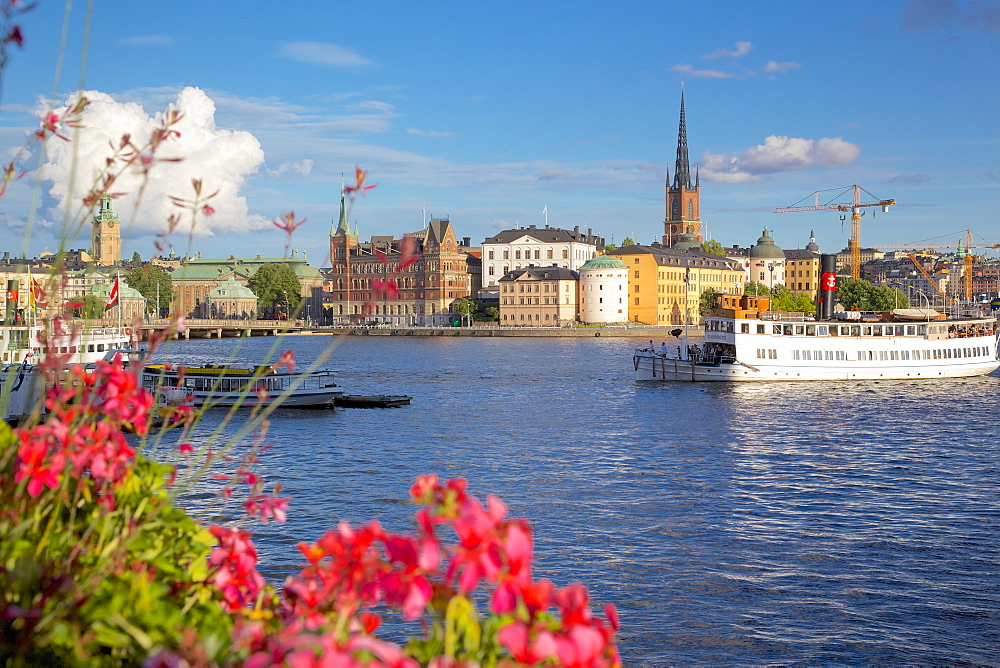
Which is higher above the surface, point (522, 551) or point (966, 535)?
point (522, 551)

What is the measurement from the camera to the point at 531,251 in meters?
164

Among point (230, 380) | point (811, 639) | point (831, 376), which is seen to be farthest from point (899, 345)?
point (811, 639)

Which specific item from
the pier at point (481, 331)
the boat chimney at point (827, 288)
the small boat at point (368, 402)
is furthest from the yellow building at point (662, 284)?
the small boat at point (368, 402)

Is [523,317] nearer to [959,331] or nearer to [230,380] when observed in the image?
[959,331]

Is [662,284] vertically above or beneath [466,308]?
above

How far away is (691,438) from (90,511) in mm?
30694

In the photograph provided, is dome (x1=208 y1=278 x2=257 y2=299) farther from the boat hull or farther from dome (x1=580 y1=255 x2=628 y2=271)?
the boat hull

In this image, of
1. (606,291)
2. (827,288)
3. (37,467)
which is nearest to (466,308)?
(606,291)

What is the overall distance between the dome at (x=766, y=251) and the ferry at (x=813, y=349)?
122744mm

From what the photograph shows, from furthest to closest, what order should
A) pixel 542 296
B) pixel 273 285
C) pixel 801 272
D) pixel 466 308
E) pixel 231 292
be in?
pixel 801 272
pixel 231 292
pixel 273 285
pixel 466 308
pixel 542 296

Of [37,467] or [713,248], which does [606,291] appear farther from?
[37,467]

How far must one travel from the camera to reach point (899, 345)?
5825 cm

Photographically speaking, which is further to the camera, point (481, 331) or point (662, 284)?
point (662, 284)

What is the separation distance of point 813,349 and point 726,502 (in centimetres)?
A: 3767
